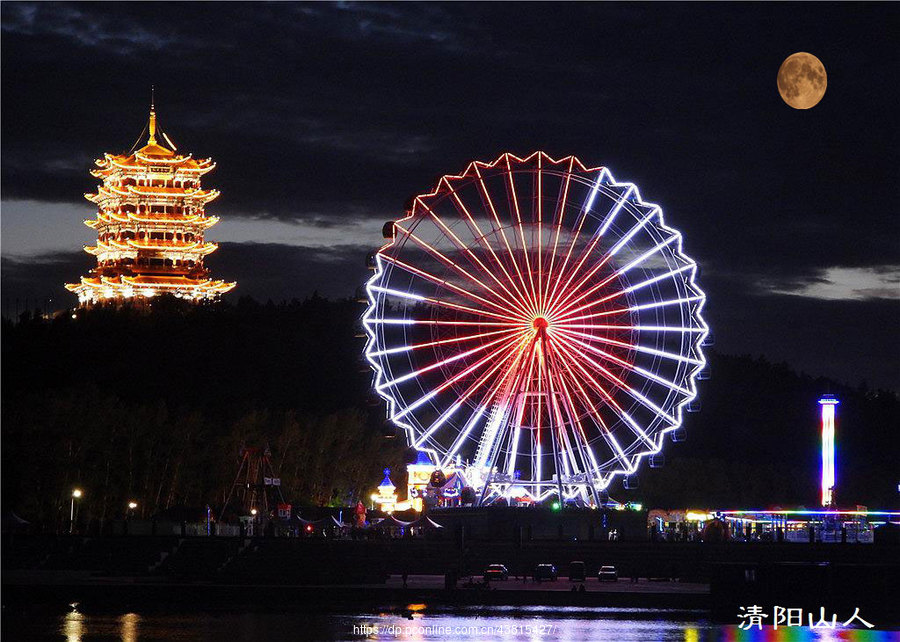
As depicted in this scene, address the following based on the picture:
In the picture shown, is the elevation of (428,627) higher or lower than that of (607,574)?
lower

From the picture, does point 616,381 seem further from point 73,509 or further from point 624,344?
point 73,509

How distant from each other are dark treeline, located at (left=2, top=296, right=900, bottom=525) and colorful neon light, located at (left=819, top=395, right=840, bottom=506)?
23505 mm

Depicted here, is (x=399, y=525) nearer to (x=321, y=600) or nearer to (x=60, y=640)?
(x=321, y=600)

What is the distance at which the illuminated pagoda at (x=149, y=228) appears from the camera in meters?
151

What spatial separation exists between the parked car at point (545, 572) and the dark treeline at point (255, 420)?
10694 mm

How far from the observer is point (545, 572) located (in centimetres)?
6650

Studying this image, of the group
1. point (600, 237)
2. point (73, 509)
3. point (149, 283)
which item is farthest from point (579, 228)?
point (149, 283)

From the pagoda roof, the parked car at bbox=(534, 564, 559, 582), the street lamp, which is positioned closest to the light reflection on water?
the parked car at bbox=(534, 564, 559, 582)

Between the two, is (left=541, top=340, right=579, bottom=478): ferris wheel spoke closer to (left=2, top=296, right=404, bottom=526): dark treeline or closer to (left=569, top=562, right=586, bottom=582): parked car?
(left=569, top=562, right=586, bottom=582): parked car

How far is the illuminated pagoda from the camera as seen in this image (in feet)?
494

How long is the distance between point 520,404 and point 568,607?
13.5 meters

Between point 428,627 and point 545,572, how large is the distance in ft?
54.0

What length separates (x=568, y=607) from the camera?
5725cm

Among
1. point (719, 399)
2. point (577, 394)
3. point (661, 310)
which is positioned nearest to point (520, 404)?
point (577, 394)
